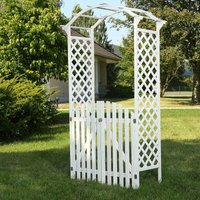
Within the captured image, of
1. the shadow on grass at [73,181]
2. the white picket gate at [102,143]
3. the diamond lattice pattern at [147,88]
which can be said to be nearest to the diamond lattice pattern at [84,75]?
the white picket gate at [102,143]

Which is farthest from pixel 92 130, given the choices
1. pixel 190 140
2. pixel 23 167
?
pixel 190 140

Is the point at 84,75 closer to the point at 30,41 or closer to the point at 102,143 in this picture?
the point at 102,143

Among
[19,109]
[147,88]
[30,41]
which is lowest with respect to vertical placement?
[19,109]

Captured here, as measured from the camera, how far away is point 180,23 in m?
22.6

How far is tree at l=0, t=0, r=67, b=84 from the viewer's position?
14.4m

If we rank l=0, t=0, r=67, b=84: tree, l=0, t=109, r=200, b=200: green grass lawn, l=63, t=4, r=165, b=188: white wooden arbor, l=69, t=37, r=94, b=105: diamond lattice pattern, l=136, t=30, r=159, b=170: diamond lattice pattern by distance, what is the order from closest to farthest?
l=0, t=109, r=200, b=200: green grass lawn < l=63, t=4, r=165, b=188: white wooden arbor < l=136, t=30, r=159, b=170: diamond lattice pattern < l=69, t=37, r=94, b=105: diamond lattice pattern < l=0, t=0, r=67, b=84: tree

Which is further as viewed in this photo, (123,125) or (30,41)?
(30,41)

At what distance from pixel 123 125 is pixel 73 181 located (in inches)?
48.0

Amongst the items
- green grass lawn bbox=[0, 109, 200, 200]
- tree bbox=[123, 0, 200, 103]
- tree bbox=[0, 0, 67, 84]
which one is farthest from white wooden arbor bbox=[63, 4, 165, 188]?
tree bbox=[123, 0, 200, 103]

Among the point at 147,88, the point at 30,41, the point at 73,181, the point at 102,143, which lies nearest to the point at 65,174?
the point at 73,181

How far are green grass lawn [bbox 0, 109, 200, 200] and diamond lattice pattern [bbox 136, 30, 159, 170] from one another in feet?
1.88

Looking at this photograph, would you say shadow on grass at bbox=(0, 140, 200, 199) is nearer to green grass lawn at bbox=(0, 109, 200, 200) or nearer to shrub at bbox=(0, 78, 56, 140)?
green grass lawn at bbox=(0, 109, 200, 200)

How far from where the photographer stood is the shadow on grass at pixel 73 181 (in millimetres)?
5934

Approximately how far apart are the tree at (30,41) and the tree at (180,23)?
8864 mm
